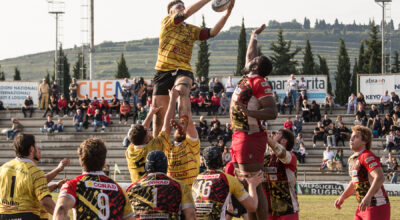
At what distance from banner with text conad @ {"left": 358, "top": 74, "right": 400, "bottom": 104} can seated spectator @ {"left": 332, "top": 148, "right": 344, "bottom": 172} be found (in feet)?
27.7

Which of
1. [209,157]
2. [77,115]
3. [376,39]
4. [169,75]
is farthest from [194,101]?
[376,39]

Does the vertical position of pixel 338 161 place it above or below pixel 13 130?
below

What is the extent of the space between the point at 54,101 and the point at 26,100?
2.49 metres

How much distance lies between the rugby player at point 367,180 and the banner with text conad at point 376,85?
3165cm

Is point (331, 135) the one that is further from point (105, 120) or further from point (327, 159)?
point (105, 120)

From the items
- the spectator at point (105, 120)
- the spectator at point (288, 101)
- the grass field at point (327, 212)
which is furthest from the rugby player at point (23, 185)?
the spectator at point (288, 101)

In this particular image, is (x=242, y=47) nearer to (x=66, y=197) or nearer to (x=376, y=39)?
(x=376, y=39)

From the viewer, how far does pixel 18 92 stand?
4309 centimetres

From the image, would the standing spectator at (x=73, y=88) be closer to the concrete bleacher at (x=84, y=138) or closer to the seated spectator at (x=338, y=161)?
the concrete bleacher at (x=84, y=138)

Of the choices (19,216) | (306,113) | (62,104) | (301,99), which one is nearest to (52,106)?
(62,104)

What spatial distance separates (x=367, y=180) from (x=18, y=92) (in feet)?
122

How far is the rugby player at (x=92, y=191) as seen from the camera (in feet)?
21.0

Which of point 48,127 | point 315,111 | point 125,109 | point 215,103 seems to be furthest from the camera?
point 48,127

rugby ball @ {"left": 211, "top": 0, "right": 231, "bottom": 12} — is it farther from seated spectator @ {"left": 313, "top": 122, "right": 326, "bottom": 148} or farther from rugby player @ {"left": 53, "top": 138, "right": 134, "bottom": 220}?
seated spectator @ {"left": 313, "top": 122, "right": 326, "bottom": 148}
